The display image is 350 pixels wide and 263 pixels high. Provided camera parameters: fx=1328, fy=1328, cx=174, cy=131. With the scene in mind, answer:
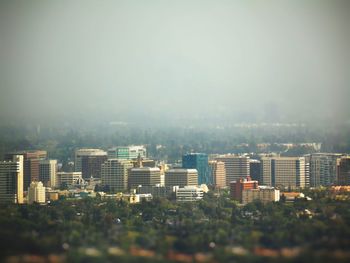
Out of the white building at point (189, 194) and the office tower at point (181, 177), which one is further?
the office tower at point (181, 177)

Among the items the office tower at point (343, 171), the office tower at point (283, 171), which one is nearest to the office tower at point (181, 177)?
the office tower at point (283, 171)

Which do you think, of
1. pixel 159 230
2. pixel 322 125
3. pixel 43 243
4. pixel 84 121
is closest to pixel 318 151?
pixel 322 125

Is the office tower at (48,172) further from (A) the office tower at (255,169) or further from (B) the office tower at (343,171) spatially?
(B) the office tower at (343,171)

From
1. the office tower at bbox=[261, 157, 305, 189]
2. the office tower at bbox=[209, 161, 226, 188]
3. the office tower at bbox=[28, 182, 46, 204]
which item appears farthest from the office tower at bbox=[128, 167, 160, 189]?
the office tower at bbox=[28, 182, 46, 204]

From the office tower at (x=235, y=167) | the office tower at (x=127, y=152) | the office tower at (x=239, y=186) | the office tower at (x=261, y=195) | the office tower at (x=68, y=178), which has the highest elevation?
the office tower at (x=127, y=152)

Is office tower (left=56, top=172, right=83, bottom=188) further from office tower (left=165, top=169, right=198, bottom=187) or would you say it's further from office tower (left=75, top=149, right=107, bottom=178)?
office tower (left=165, top=169, right=198, bottom=187)

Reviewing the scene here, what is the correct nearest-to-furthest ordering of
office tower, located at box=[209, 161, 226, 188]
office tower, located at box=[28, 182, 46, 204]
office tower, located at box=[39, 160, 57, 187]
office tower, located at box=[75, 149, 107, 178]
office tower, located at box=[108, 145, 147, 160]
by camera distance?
office tower, located at box=[28, 182, 46, 204], office tower, located at box=[39, 160, 57, 187], office tower, located at box=[209, 161, 226, 188], office tower, located at box=[75, 149, 107, 178], office tower, located at box=[108, 145, 147, 160]
